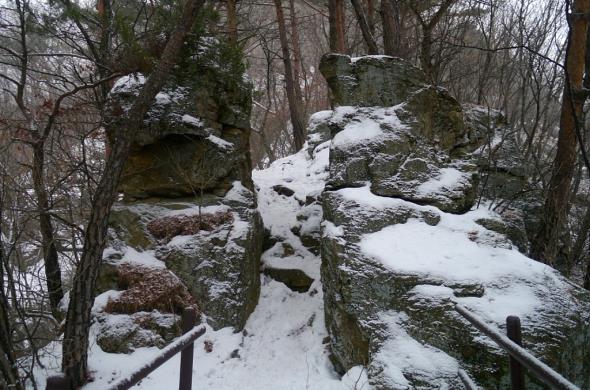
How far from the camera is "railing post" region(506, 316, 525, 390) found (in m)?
2.90

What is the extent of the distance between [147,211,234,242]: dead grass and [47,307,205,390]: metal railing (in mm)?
3621

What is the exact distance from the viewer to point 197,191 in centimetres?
734

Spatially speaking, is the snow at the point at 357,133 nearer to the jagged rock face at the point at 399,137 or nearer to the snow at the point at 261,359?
the jagged rock face at the point at 399,137

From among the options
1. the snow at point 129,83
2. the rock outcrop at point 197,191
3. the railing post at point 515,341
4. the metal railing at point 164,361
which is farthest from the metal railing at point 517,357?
the snow at point 129,83

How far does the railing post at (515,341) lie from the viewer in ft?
9.53

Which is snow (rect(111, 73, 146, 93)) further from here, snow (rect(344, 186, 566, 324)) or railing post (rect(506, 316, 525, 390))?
railing post (rect(506, 316, 525, 390))

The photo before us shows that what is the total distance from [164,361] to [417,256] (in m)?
3.47

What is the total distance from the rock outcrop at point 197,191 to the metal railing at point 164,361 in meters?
2.97

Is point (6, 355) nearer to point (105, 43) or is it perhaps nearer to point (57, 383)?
point (57, 383)

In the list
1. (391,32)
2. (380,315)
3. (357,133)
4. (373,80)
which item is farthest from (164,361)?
(391,32)

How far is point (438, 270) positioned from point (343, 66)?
382 cm

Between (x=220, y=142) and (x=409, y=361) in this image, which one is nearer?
(x=409, y=361)

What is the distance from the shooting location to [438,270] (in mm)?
4918

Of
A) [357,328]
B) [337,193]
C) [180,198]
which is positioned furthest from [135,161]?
[357,328]
